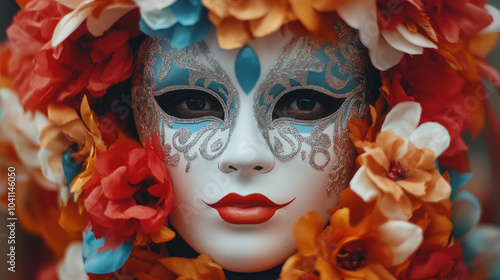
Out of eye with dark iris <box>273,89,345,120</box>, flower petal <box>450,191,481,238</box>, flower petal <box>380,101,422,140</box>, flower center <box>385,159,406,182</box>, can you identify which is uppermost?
eye with dark iris <box>273,89,345,120</box>

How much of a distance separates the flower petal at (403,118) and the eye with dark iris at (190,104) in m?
0.33

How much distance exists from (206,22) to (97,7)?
0.71ft

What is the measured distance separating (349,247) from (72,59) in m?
0.67

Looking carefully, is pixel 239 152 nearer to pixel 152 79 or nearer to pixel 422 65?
pixel 152 79

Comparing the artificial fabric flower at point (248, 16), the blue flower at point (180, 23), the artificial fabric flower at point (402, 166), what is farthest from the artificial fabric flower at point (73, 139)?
the artificial fabric flower at point (402, 166)

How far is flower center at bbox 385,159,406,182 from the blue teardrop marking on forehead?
0.30 metres

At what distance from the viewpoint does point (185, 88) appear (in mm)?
1136

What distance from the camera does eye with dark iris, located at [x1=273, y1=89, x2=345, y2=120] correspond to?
1.12 metres

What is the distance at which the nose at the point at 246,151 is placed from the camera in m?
1.05

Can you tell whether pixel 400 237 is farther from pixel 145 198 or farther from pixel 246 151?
pixel 145 198

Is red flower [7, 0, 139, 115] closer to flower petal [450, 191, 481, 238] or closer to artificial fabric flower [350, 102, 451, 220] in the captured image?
artificial fabric flower [350, 102, 451, 220]

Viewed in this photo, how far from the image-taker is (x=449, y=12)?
3.67 ft

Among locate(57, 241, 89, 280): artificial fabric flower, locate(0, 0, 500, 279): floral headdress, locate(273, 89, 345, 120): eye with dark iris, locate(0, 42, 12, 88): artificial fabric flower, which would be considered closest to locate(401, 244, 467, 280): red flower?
locate(0, 0, 500, 279): floral headdress

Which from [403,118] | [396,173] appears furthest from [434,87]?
[396,173]
